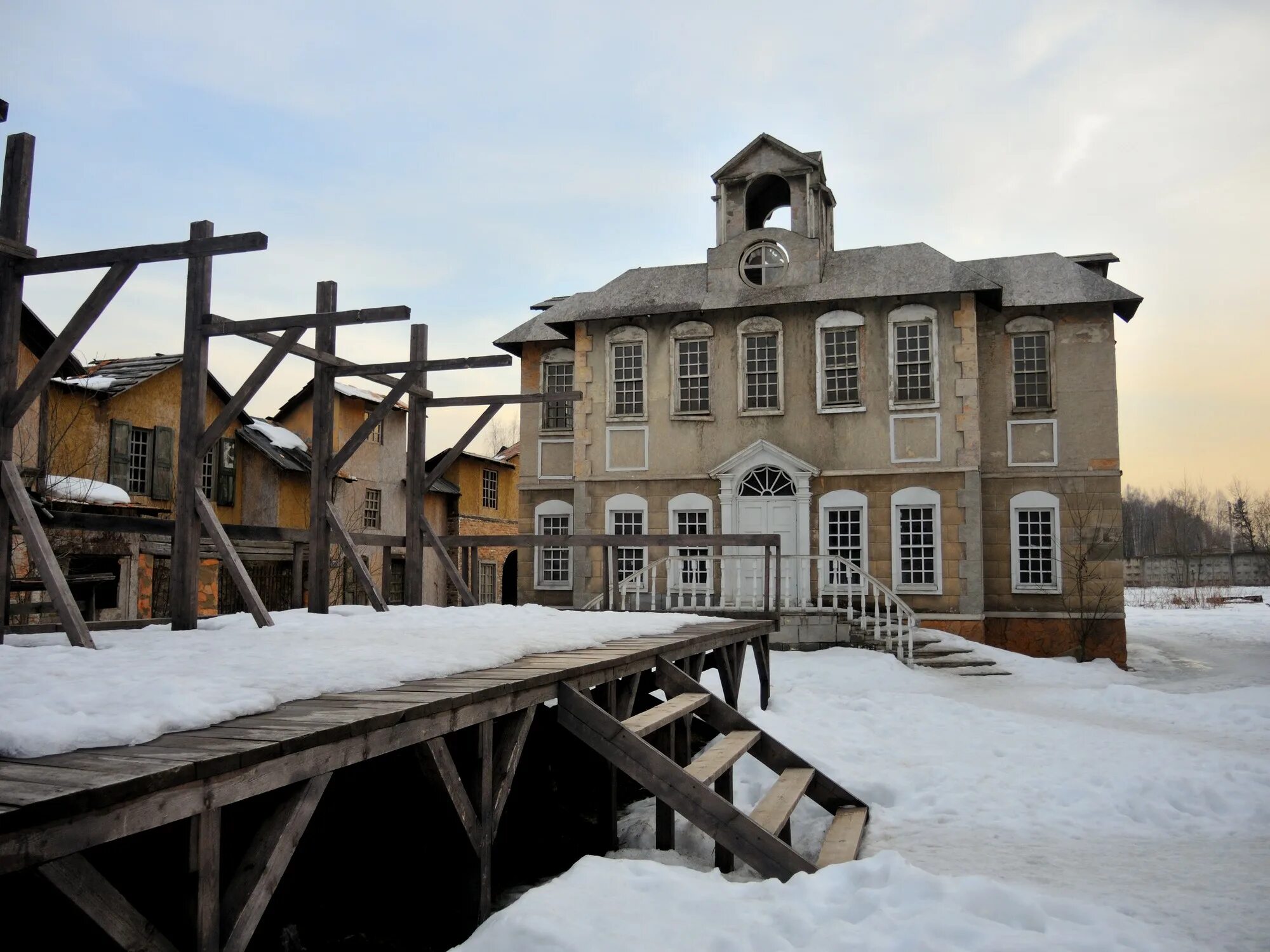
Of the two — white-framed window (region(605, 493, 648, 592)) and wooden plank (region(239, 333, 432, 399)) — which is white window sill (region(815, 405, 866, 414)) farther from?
wooden plank (region(239, 333, 432, 399))

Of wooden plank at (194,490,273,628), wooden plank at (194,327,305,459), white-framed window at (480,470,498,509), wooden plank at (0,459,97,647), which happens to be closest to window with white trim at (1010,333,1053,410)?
wooden plank at (194,327,305,459)

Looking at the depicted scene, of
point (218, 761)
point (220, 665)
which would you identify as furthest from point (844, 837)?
point (218, 761)

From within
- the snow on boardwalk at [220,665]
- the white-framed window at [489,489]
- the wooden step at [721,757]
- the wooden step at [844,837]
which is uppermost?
the white-framed window at [489,489]

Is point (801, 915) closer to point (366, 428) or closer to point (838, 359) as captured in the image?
point (366, 428)

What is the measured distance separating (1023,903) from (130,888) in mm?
4030

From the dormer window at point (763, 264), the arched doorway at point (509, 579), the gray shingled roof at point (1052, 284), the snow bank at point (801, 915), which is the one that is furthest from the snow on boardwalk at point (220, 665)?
the arched doorway at point (509, 579)

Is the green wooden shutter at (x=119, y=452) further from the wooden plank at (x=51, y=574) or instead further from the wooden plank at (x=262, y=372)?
the wooden plank at (x=51, y=574)

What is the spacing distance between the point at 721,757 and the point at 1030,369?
51.5 feet

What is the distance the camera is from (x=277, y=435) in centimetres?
2839

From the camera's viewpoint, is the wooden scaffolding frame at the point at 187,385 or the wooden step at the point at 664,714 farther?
the wooden scaffolding frame at the point at 187,385

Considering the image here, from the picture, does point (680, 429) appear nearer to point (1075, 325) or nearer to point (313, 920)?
point (1075, 325)

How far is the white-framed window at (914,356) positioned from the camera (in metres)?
18.9

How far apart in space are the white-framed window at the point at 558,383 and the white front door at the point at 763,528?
14.8 feet

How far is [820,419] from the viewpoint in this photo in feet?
63.8
